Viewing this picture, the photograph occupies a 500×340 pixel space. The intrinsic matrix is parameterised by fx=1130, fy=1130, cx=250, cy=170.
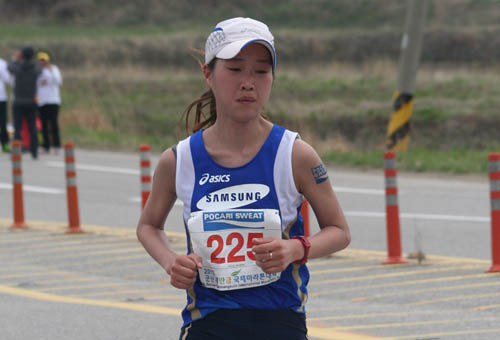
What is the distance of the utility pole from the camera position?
21.2 metres

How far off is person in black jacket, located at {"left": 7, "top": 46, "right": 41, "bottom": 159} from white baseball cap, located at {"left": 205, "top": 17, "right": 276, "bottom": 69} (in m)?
17.1

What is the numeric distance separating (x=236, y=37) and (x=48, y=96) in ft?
59.4

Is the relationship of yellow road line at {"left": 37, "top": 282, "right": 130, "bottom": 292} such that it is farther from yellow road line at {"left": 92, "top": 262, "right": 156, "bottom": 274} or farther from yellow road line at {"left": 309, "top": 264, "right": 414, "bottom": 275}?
yellow road line at {"left": 309, "top": 264, "right": 414, "bottom": 275}

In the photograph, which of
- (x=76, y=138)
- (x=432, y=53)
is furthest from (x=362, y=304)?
(x=432, y=53)

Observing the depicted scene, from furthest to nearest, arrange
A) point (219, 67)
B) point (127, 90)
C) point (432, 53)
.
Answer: point (432, 53) → point (127, 90) → point (219, 67)

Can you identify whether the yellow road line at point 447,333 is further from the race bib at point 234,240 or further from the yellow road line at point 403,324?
the race bib at point 234,240

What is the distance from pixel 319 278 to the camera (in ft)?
30.6

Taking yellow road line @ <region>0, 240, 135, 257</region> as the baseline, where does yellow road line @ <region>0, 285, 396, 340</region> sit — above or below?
below

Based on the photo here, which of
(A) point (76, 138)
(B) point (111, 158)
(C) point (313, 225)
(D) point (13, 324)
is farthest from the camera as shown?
(A) point (76, 138)

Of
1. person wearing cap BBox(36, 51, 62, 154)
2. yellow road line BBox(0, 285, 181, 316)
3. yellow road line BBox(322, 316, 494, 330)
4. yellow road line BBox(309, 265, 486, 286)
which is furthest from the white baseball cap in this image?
person wearing cap BBox(36, 51, 62, 154)

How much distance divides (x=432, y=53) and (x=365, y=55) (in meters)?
3.22

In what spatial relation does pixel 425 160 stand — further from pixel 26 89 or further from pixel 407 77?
pixel 26 89

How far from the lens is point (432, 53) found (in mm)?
52094

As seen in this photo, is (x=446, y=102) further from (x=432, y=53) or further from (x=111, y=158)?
(x=432, y=53)
